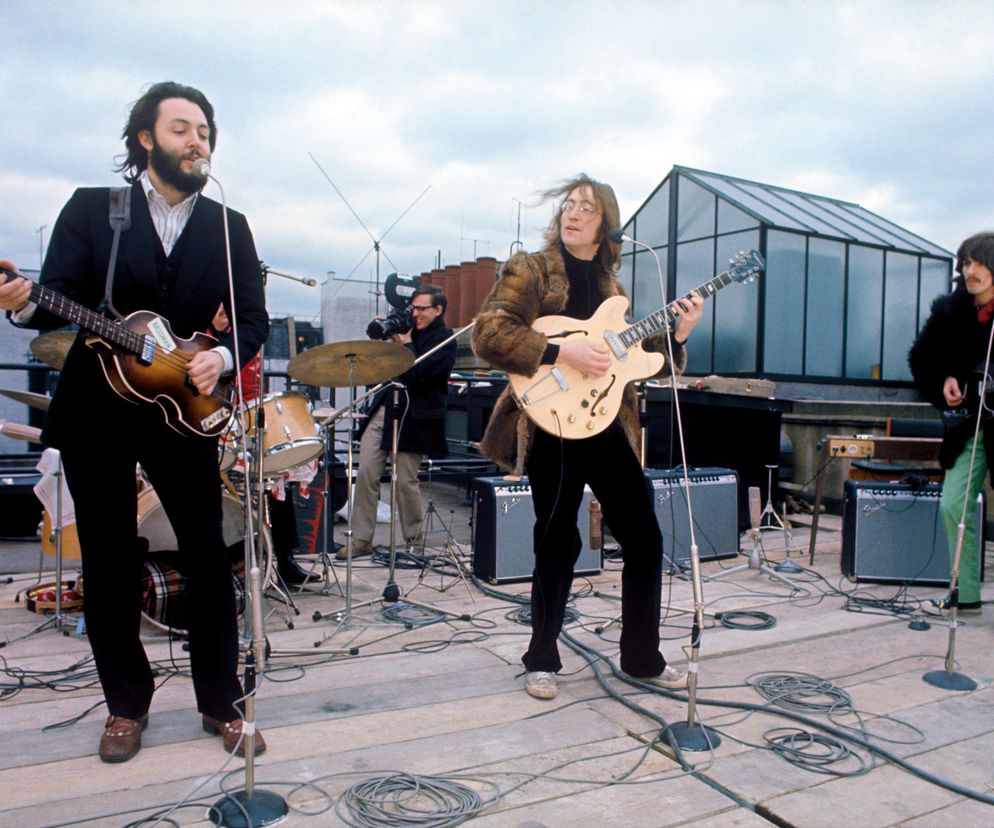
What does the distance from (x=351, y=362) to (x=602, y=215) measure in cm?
136

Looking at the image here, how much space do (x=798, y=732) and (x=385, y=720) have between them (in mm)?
1298

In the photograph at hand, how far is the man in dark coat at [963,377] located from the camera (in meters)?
3.78

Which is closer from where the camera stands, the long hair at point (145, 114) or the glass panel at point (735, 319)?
the long hair at point (145, 114)

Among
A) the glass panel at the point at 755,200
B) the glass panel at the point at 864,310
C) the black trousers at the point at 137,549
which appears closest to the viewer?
the black trousers at the point at 137,549

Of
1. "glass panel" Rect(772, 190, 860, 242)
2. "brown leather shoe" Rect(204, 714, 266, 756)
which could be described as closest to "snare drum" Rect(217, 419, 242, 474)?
"brown leather shoe" Rect(204, 714, 266, 756)

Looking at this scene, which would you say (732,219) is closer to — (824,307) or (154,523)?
(824,307)

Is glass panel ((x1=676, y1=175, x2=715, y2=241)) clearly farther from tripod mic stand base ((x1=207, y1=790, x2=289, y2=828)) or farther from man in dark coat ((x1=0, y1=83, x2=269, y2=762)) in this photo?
tripod mic stand base ((x1=207, y1=790, x2=289, y2=828))

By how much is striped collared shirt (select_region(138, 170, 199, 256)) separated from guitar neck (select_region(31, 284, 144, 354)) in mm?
329

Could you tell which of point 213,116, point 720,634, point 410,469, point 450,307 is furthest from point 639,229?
point 213,116

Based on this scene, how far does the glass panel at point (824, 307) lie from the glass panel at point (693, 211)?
1752 mm

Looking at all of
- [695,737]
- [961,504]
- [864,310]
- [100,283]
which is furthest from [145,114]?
[864,310]

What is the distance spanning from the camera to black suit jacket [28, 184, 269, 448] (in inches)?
85.7

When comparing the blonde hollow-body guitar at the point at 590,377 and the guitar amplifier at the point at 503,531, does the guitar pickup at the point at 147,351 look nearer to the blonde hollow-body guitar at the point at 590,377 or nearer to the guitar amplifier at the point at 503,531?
the blonde hollow-body guitar at the point at 590,377

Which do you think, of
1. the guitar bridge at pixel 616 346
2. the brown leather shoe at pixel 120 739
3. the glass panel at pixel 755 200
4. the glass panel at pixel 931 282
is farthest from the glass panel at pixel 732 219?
the brown leather shoe at pixel 120 739
